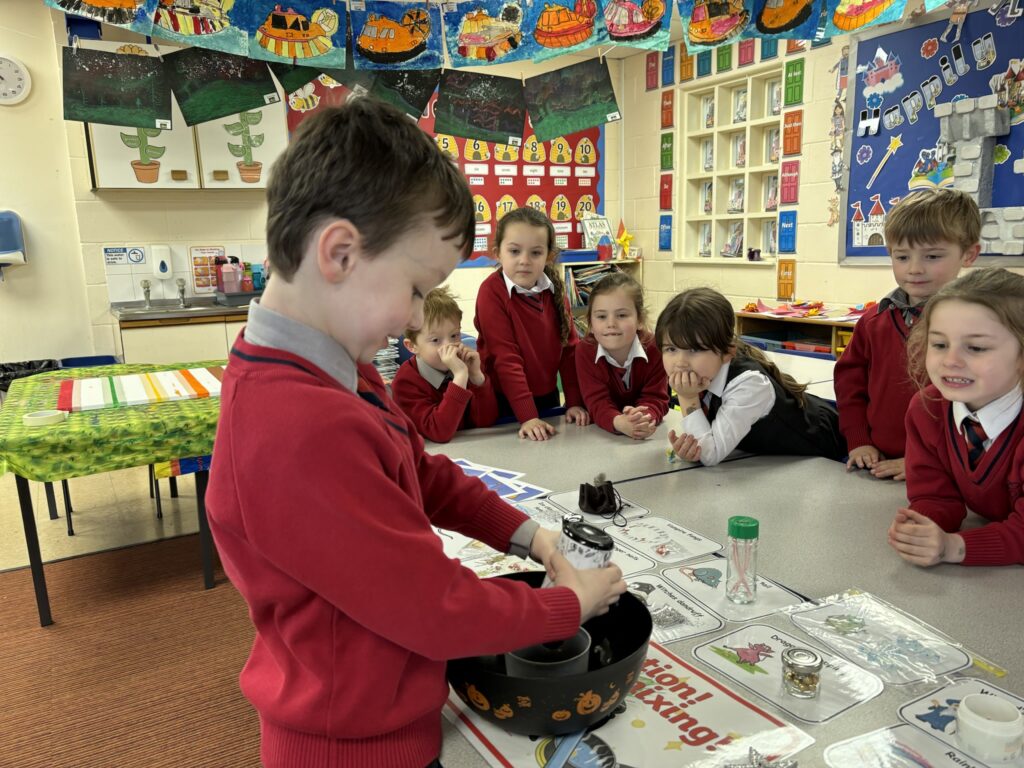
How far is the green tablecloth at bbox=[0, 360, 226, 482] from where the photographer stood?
2.08 m

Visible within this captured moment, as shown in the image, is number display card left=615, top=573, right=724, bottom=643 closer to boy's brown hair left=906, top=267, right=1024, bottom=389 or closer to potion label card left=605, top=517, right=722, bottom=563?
potion label card left=605, top=517, right=722, bottom=563

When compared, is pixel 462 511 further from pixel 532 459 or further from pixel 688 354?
pixel 688 354

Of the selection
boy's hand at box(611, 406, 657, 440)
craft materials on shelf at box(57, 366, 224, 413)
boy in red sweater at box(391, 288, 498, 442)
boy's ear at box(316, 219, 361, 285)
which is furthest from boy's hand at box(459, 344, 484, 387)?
boy's ear at box(316, 219, 361, 285)

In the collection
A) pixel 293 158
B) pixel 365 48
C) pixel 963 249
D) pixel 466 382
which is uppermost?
pixel 365 48

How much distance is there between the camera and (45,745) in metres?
1.87

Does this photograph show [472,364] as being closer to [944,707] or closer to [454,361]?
[454,361]

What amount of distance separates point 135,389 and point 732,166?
436 cm

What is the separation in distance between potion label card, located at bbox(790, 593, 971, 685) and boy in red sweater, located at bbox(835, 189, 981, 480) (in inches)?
29.1

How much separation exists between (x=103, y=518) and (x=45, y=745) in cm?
167

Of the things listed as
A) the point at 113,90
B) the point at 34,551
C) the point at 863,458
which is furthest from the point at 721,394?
the point at 113,90

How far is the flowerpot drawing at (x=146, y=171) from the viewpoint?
4227 mm

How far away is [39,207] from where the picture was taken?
14.3 ft

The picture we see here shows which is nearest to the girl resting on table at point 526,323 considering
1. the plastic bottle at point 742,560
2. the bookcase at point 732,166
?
the plastic bottle at point 742,560

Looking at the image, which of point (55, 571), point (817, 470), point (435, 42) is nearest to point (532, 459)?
point (817, 470)
